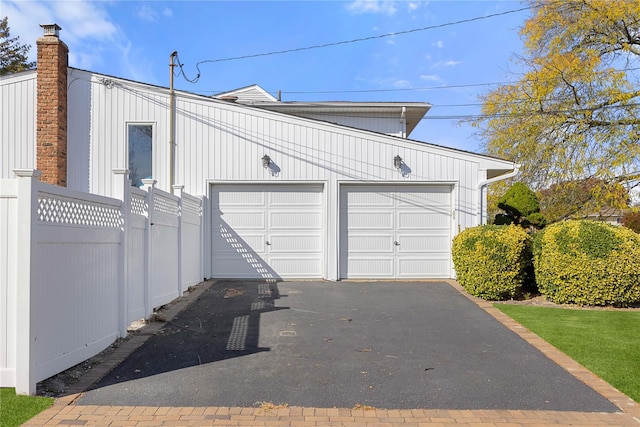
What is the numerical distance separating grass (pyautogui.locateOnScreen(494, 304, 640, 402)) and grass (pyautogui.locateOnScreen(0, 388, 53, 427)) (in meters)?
5.17

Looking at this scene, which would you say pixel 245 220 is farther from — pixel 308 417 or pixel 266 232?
pixel 308 417

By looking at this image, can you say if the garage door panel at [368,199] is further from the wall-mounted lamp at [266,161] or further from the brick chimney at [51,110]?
the brick chimney at [51,110]

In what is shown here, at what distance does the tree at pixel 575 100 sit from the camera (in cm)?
1512

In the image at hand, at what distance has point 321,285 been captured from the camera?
416 inches

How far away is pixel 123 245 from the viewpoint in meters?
5.86

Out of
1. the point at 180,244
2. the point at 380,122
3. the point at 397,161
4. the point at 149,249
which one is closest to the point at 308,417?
the point at 149,249

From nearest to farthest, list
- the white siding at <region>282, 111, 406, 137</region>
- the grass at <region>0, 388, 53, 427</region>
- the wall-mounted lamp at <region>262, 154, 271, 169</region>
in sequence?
the grass at <region>0, 388, 53, 427</region>
the wall-mounted lamp at <region>262, 154, 271, 169</region>
the white siding at <region>282, 111, 406, 137</region>

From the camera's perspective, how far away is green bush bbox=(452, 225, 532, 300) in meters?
8.84

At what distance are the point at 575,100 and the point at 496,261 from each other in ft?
31.7

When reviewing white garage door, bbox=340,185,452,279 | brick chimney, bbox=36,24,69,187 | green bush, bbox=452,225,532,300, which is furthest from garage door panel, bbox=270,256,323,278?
brick chimney, bbox=36,24,69,187

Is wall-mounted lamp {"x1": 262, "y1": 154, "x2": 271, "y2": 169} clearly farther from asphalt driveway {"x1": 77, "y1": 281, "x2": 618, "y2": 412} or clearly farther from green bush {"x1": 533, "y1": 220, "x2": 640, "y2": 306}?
green bush {"x1": 533, "y1": 220, "x2": 640, "y2": 306}

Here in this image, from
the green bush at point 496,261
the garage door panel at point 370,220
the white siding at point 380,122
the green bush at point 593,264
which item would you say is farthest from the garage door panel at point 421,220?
the white siding at point 380,122

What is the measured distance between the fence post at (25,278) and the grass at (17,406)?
8 cm

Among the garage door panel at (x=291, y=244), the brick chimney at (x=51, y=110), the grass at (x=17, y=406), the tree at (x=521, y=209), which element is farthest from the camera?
the tree at (x=521, y=209)
